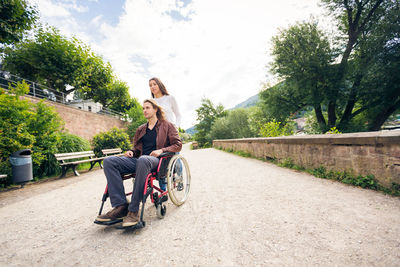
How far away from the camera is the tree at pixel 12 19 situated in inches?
282

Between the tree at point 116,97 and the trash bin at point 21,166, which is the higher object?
the tree at point 116,97

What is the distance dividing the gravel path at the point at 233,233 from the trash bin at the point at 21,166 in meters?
2.32

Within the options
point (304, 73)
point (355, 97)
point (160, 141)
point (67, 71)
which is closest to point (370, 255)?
point (160, 141)

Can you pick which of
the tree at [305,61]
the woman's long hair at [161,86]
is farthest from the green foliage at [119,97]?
the woman's long hair at [161,86]

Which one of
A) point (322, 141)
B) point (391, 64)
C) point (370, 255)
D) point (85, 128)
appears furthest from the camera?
point (85, 128)

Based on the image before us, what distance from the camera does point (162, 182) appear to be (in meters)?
2.50

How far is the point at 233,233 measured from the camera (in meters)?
1.58

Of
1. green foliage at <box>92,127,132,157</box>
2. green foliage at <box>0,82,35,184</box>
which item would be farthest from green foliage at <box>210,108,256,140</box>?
green foliage at <box>0,82,35,184</box>

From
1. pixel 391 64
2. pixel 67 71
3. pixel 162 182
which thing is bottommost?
pixel 162 182

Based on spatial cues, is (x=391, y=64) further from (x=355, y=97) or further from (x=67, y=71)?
(x=67, y=71)

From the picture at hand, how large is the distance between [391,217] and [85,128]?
61.7 feet

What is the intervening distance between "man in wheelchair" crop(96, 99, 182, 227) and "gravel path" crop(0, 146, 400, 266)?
0.71ft

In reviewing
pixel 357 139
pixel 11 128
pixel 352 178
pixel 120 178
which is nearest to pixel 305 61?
pixel 357 139

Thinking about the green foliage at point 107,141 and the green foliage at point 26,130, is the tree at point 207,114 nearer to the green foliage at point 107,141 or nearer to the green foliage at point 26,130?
the green foliage at point 107,141
